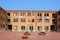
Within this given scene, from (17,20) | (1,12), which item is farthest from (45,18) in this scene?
(1,12)

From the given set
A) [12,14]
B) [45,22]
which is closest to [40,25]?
[45,22]

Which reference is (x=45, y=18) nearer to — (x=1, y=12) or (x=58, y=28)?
(x=58, y=28)

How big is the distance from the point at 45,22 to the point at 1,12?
19538 mm

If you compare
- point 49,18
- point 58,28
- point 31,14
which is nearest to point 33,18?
point 31,14

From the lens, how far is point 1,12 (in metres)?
60.7

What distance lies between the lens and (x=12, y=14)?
69.1m

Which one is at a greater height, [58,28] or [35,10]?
[35,10]

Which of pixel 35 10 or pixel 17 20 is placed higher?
pixel 35 10

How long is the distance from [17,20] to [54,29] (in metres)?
16.5

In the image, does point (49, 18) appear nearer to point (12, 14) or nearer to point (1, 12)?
point (12, 14)

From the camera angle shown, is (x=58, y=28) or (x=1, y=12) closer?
(x=1, y=12)

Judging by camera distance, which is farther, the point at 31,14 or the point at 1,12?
the point at 31,14

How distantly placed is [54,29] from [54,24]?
99.0 inches

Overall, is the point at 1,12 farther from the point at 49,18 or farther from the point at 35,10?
the point at 49,18
